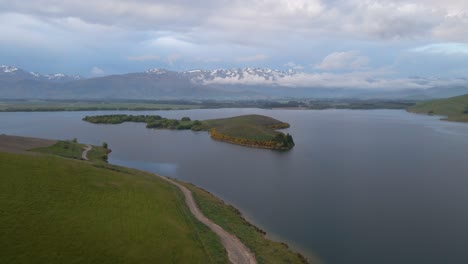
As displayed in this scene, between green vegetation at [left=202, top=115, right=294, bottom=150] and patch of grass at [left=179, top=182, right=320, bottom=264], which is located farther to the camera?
green vegetation at [left=202, top=115, right=294, bottom=150]

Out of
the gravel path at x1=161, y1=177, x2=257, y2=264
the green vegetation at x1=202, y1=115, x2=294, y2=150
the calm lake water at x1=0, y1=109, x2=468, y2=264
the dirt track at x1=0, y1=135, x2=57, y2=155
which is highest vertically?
the dirt track at x1=0, y1=135, x2=57, y2=155

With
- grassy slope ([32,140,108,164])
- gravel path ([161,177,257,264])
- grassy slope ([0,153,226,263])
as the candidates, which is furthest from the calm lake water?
grassy slope ([0,153,226,263])

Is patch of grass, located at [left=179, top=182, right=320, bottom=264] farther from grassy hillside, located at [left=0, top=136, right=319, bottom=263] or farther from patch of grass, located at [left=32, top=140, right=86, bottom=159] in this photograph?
patch of grass, located at [left=32, top=140, right=86, bottom=159]

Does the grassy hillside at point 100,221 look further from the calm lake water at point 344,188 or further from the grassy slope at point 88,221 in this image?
the calm lake water at point 344,188

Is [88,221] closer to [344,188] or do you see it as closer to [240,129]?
[344,188]

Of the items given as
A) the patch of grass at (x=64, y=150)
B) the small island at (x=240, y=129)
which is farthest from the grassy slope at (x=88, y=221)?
the small island at (x=240, y=129)

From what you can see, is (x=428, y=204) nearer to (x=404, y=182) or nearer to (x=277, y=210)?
(x=404, y=182)
